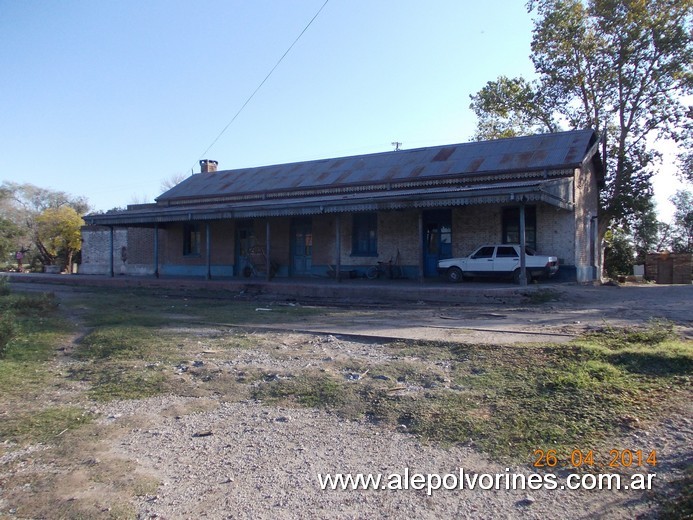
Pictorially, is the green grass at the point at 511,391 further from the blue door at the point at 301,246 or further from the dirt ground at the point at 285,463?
the blue door at the point at 301,246

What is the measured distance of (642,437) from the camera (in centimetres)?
413

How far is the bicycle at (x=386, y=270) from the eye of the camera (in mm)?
20641

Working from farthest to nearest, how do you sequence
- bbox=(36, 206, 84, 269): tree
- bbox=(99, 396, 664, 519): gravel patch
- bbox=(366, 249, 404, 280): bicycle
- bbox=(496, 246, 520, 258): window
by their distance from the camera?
bbox=(36, 206, 84, 269): tree
bbox=(366, 249, 404, 280): bicycle
bbox=(496, 246, 520, 258): window
bbox=(99, 396, 664, 519): gravel patch

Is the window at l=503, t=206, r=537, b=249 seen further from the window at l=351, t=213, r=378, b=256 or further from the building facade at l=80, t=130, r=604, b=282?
the window at l=351, t=213, r=378, b=256

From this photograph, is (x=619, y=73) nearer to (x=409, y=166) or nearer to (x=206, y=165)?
(x=409, y=166)

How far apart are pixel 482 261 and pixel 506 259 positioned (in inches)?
31.6

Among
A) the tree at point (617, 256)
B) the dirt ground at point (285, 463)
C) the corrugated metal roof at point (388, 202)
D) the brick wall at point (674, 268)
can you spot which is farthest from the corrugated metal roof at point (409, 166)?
the dirt ground at point (285, 463)

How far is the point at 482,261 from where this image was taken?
17.5 metres

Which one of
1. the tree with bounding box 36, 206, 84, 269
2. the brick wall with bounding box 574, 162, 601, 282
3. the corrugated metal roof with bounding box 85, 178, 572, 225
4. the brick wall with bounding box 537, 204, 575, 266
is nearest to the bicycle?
the corrugated metal roof with bounding box 85, 178, 572, 225

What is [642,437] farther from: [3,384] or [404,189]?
[404,189]

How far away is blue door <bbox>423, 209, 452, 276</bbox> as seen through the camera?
800 inches

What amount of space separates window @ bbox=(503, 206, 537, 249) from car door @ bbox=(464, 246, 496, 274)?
6.42ft
